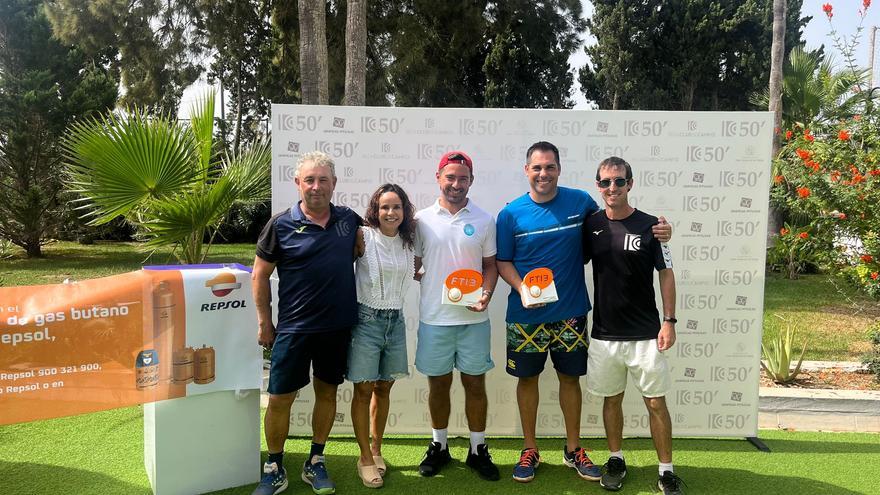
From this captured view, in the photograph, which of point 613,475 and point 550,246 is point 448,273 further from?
point 613,475

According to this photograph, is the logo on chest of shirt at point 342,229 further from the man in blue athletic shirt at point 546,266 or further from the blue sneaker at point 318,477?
the blue sneaker at point 318,477

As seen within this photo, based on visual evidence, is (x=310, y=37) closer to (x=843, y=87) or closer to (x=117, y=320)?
(x=117, y=320)

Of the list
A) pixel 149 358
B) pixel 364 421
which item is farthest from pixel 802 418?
pixel 149 358

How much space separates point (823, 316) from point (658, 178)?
585 cm

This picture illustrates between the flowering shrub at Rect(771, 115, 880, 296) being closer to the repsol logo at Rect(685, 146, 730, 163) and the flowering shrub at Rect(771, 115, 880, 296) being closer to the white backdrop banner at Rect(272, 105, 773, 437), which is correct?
the white backdrop banner at Rect(272, 105, 773, 437)

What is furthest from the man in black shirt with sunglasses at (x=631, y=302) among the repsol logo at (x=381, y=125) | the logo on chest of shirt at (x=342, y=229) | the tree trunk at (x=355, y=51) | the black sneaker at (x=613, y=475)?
the tree trunk at (x=355, y=51)

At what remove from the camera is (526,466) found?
350 cm

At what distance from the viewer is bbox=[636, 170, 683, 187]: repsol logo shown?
4082mm

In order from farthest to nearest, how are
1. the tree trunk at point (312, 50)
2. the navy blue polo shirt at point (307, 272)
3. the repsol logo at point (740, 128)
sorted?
the tree trunk at point (312, 50) → the repsol logo at point (740, 128) → the navy blue polo shirt at point (307, 272)

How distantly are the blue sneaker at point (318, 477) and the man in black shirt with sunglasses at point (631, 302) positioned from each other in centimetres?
162

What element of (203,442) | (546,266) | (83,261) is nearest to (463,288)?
(546,266)

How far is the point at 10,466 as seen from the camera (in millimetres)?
3531

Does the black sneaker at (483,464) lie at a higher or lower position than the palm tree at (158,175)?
lower

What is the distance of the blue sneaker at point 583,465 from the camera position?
11.5ft
